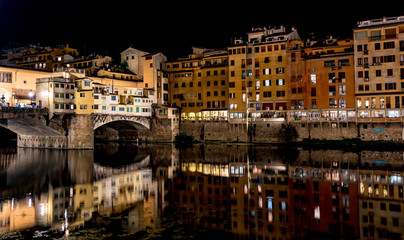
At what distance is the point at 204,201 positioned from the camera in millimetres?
23156

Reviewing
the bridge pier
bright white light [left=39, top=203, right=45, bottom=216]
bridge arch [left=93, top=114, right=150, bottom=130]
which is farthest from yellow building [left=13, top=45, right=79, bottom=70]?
bright white light [left=39, top=203, right=45, bottom=216]

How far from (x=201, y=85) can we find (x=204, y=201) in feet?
191

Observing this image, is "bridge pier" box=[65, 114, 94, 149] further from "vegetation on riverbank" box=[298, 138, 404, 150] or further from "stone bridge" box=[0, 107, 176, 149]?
"vegetation on riverbank" box=[298, 138, 404, 150]

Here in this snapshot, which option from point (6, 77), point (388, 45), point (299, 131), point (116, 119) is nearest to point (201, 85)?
point (116, 119)

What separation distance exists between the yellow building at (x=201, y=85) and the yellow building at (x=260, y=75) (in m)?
3.48

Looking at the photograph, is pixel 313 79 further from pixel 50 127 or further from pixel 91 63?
pixel 91 63

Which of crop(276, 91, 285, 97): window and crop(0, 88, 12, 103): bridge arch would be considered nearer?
crop(0, 88, 12, 103): bridge arch

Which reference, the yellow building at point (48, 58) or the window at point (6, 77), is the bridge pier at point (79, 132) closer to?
the window at point (6, 77)

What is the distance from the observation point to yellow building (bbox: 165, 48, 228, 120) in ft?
254

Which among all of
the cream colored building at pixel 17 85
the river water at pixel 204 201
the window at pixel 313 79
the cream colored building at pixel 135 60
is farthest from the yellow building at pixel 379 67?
the cream colored building at pixel 17 85

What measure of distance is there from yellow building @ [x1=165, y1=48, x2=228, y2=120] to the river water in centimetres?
3894

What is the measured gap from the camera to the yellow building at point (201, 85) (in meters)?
77.5

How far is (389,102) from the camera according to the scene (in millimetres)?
60125

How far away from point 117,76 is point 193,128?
20.9 m
